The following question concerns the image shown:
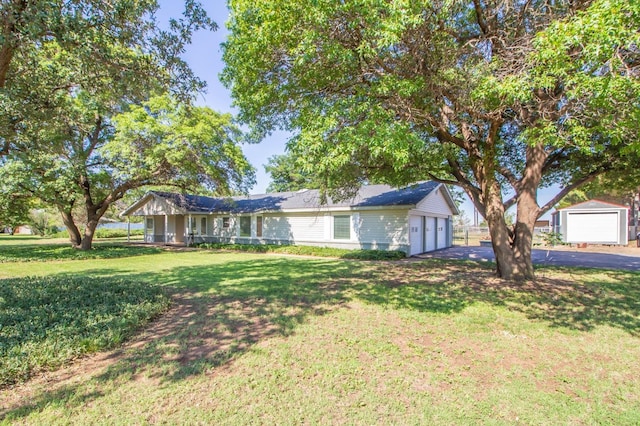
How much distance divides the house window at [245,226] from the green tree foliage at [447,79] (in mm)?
13238

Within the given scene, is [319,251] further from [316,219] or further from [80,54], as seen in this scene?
[80,54]

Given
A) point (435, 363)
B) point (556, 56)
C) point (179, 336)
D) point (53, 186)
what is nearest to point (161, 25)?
point (179, 336)

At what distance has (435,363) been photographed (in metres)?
3.88

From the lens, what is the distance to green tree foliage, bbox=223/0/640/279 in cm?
443

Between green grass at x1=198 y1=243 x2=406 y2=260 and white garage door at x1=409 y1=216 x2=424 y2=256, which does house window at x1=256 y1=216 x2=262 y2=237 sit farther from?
white garage door at x1=409 y1=216 x2=424 y2=256

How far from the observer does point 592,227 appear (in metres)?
22.0

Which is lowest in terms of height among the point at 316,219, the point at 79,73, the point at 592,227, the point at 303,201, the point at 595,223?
the point at 592,227

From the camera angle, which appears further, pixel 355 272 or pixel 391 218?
pixel 391 218

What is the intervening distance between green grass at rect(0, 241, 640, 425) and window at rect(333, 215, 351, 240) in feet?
31.8

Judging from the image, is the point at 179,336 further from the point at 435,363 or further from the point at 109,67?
the point at 109,67

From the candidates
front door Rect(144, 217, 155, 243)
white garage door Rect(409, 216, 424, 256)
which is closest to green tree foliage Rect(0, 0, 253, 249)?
white garage door Rect(409, 216, 424, 256)

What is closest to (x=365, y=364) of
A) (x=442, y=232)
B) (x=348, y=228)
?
(x=348, y=228)

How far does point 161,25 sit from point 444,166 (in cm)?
844

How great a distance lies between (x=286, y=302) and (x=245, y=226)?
15370mm
